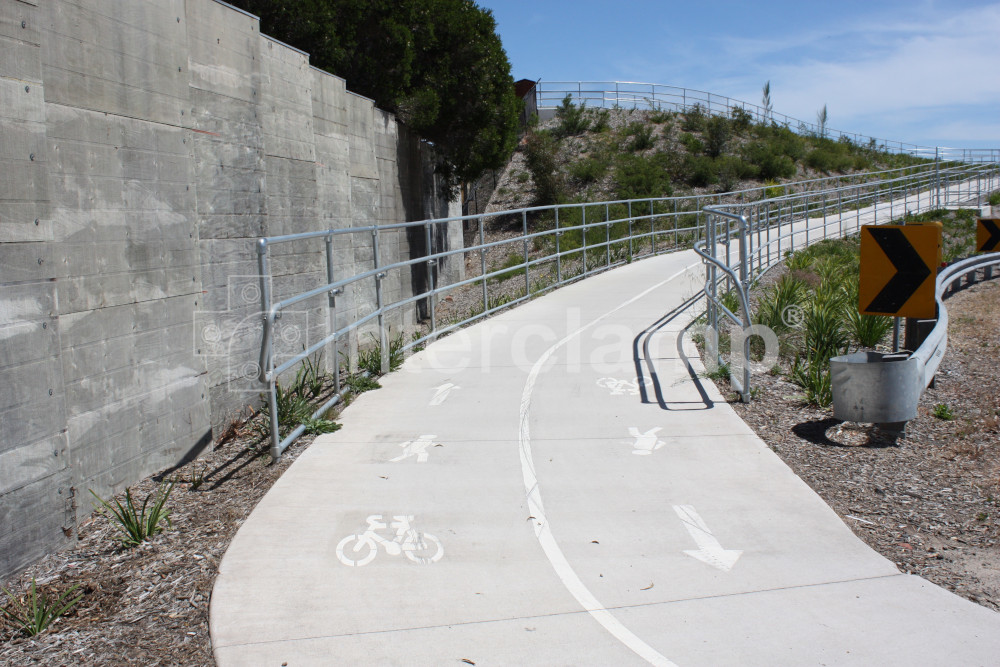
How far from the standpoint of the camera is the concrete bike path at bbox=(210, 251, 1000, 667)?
14.0 feet

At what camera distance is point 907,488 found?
632 cm

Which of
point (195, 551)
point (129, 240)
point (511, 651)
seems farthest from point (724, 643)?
point (129, 240)

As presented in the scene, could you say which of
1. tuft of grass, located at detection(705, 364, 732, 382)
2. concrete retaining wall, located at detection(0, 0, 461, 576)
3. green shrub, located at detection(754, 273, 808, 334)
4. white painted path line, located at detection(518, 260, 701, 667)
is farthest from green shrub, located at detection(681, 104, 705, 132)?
white painted path line, located at detection(518, 260, 701, 667)

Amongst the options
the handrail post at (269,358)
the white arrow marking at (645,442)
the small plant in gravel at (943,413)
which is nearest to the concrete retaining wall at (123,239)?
the handrail post at (269,358)

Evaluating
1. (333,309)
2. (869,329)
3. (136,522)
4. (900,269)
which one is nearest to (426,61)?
(869,329)

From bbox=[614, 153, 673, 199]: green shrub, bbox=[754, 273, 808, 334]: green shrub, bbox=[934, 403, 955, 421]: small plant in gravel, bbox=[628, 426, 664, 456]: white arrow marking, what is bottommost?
bbox=[934, 403, 955, 421]: small plant in gravel

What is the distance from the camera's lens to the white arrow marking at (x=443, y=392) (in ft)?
27.8

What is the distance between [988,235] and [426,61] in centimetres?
1338

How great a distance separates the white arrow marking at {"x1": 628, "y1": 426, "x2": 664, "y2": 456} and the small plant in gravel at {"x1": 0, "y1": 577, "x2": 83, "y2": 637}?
409 centimetres

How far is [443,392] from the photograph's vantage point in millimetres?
8812

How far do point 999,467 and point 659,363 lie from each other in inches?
146

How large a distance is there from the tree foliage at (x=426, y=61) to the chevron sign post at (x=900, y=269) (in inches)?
549

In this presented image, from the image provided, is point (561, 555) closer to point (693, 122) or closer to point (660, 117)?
point (693, 122)

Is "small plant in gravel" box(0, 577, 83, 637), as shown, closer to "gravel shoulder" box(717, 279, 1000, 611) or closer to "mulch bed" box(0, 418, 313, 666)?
"mulch bed" box(0, 418, 313, 666)
